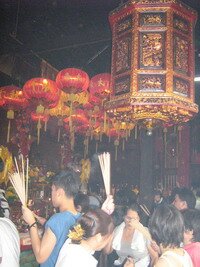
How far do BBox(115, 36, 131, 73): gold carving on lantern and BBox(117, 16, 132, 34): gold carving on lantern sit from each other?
Result: 0.12 m

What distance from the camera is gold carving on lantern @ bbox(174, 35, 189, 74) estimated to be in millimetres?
3576

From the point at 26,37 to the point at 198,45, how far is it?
142 inches

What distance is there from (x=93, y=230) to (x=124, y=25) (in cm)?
259

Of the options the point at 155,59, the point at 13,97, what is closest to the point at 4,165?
the point at 13,97

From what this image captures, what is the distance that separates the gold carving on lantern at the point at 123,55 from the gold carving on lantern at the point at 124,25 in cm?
12

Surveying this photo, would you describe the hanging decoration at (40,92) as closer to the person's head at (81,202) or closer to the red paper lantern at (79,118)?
the person's head at (81,202)

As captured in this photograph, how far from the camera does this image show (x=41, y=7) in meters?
5.61

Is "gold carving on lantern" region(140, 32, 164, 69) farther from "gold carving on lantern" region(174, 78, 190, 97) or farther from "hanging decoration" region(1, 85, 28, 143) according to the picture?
"hanging decoration" region(1, 85, 28, 143)

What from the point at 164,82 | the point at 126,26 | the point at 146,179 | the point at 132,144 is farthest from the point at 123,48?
the point at 132,144

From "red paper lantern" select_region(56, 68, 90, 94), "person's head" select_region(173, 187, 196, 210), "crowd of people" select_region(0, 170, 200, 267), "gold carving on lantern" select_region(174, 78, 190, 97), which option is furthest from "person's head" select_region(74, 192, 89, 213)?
"red paper lantern" select_region(56, 68, 90, 94)

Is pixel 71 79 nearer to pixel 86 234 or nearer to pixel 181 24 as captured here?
pixel 181 24

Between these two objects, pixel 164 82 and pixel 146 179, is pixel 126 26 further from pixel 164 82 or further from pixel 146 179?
pixel 146 179

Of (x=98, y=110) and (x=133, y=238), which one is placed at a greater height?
(x=98, y=110)

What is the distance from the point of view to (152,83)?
3490 millimetres
